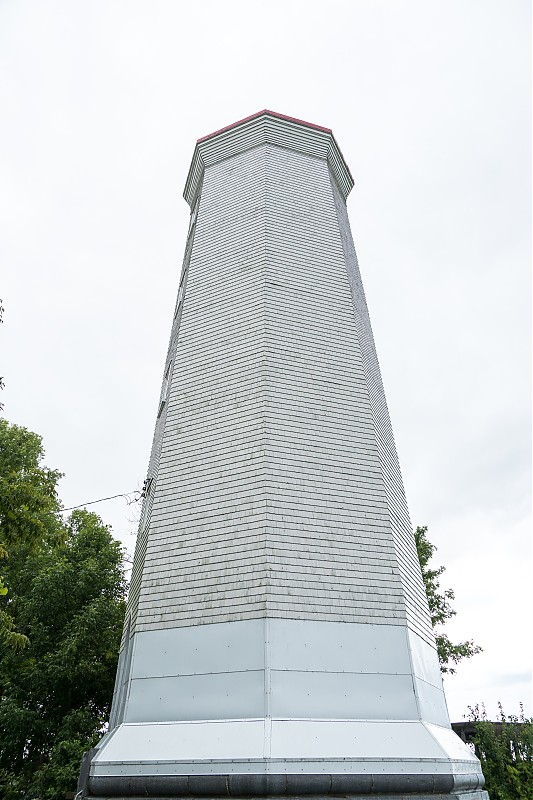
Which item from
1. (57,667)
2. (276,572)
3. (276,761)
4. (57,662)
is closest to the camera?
(276,761)

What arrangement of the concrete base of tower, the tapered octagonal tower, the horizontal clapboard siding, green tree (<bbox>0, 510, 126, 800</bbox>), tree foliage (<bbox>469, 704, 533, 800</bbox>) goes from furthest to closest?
green tree (<bbox>0, 510, 126, 800</bbox>)
tree foliage (<bbox>469, 704, 533, 800</bbox>)
the horizontal clapboard siding
the tapered octagonal tower
the concrete base of tower

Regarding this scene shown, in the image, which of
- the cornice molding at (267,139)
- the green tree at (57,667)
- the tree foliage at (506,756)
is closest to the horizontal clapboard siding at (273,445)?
the cornice molding at (267,139)

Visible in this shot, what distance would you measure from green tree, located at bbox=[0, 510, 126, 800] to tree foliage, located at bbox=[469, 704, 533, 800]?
827 cm

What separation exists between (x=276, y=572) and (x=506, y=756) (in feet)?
22.8

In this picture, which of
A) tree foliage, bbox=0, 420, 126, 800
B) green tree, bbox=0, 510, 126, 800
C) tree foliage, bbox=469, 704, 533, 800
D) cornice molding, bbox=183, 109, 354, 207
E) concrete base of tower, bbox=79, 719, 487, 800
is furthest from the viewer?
cornice molding, bbox=183, 109, 354, 207

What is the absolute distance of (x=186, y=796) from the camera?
6.09 m

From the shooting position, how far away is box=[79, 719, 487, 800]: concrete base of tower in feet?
19.7

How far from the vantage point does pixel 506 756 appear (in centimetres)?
1055

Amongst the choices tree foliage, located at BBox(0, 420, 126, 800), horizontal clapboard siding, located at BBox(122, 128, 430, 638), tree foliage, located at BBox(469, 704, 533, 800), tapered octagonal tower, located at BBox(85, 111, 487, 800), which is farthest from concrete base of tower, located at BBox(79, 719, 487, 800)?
tree foliage, located at BBox(0, 420, 126, 800)

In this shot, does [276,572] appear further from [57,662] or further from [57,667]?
[57,662]

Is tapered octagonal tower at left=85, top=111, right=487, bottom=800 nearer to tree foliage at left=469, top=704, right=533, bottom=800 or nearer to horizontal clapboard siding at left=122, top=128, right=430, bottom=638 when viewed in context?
horizontal clapboard siding at left=122, top=128, right=430, bottom=638

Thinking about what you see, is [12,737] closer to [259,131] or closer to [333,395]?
[333,395]

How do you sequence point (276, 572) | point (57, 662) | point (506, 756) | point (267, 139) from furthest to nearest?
point (57, 662) → point (267, 139) → point (506, 756) → point (276, 572)

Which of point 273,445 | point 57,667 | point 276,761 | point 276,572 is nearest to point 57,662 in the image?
point 57,667
